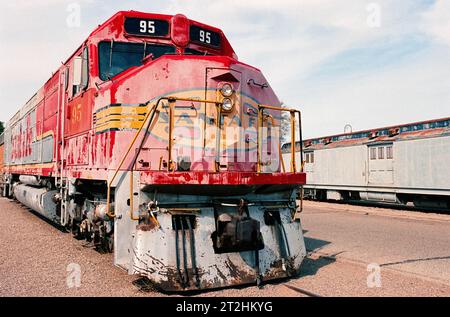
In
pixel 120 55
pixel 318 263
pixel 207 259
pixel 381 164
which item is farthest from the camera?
pixel 381 164

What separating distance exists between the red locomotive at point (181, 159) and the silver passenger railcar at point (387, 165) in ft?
39.1

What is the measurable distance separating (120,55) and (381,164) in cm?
1516

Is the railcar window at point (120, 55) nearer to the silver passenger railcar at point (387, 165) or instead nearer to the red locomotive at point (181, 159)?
the red locomotive at point (181, 159)

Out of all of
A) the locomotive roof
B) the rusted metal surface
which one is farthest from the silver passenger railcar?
the rusted metal surface

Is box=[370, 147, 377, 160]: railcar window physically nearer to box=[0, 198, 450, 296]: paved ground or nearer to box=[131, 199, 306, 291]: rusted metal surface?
box=[0, 198, 450, 296]: paved ground

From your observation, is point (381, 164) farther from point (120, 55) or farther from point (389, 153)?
point (120, 55)

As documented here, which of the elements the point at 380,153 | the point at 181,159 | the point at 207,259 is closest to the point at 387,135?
the point at 380,153

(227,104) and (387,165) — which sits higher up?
(227,104)

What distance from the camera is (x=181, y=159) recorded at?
5586 millimetres

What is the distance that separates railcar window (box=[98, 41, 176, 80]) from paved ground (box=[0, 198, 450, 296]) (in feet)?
10.4

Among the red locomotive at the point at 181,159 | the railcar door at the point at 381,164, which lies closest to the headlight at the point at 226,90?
the red locomotive at the point at 181,159

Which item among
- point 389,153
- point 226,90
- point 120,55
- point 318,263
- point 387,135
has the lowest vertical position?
point 318,263

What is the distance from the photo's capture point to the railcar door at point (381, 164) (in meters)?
18.5
